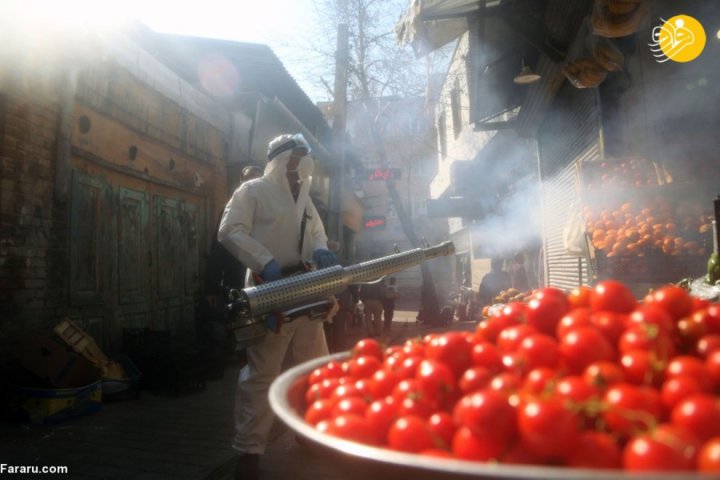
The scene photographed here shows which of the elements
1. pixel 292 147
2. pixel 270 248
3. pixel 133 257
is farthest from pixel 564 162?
pixel 133 257

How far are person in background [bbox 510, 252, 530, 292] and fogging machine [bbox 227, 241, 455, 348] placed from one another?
25.0 feet

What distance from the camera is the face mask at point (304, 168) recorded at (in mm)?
3468

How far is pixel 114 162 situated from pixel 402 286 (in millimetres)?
21677

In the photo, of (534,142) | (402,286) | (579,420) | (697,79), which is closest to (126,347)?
(579,420)

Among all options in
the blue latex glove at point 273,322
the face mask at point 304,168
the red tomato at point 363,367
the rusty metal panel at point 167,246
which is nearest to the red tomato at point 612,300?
the red tomato at point 363,367

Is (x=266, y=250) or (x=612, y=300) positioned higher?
(x=266, y=250)

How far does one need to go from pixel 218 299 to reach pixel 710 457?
15.6 ft

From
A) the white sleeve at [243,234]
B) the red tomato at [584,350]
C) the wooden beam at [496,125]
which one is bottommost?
the red tomato at [584,350]

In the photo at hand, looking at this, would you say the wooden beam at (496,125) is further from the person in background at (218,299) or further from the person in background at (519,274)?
the person in background at (218,299)

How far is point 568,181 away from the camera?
720cm

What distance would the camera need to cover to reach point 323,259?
10.6 feet

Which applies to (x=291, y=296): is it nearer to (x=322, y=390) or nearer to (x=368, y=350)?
(x=368, y=350)

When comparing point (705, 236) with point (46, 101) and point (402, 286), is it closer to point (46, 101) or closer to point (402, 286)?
point (46, 101)

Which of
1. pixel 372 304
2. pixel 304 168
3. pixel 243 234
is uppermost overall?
pixel 304 168
